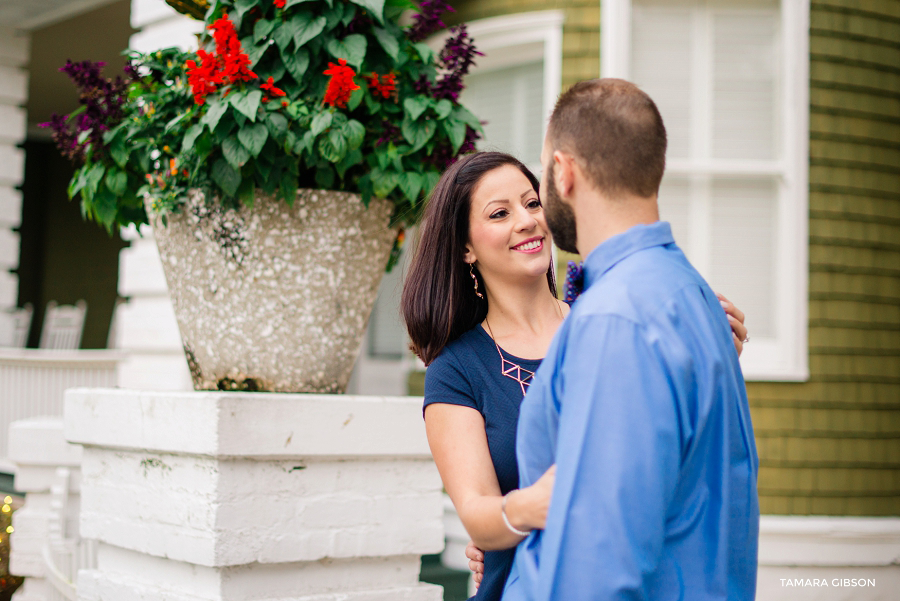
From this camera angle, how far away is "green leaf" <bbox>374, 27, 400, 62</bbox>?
1891 mm

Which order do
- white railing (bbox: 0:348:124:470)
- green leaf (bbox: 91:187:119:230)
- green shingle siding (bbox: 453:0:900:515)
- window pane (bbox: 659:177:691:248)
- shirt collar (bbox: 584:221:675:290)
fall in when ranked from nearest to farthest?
shirt collar (bbox: 584:221:675:290)
green leaf (bbox: 91:187:119:230)
green shingle siding (bbox: 453:0:900:515)
window pane (bbox: 659:177:691:248)
white railing (bbox: 0:348:124:470)

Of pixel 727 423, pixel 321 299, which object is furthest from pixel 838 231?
pixel 727 423

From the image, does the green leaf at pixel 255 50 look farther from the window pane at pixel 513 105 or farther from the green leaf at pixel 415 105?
the window pane at pixel 513 105

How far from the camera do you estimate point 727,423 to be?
1.01 m

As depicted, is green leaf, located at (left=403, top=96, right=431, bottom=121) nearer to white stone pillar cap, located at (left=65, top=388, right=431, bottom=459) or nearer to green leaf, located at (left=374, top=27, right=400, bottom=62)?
green leaf, located at (left=374, top=27, right=400, bottom=62)

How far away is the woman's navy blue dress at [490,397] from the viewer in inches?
61.7

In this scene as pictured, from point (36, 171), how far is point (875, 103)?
13390 millimetres

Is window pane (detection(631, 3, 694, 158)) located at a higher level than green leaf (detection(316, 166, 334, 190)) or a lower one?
higher

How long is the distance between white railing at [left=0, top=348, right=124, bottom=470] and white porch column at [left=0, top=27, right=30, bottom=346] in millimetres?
1155

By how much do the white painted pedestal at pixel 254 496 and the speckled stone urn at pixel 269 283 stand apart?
0.53 feet

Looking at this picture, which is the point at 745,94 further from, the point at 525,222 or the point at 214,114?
the point at 214,114

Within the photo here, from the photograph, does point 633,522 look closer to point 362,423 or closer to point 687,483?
point 687,483

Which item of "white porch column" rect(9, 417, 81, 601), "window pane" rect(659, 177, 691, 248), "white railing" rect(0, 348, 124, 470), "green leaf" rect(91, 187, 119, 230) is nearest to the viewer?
"green leaf" rect(91, 187, 119, 230)

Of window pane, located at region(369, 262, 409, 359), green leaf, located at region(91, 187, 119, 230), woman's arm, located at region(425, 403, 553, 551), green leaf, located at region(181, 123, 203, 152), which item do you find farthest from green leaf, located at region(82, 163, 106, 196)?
window pane, located at region(369, 262, 409, 359)
